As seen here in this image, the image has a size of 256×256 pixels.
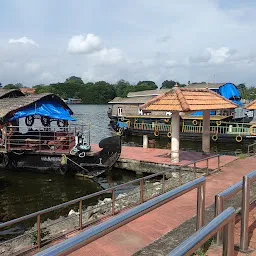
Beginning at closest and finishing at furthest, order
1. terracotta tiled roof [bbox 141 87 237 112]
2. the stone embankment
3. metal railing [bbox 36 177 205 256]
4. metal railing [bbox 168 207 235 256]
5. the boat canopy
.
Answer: metal railing [bbox 36 177 205 256] → metal railing [bbox 168 207 235 256] → the stone embankment → terracotta tiled roof [bbox 141 87 237 112] → the boat canopy

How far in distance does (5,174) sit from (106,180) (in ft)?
16.9

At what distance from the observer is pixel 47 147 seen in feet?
54.8

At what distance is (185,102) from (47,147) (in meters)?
7.48

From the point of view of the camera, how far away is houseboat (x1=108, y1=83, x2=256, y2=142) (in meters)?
28.2

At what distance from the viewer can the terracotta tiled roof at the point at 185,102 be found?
43.6ft

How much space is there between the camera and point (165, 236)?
5.55m

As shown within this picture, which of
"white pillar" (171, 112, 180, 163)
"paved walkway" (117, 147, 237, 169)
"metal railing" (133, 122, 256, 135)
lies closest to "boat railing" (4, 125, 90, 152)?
"paved walkway" (117, 147, 237, 169)

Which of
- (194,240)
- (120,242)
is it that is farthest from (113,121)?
(194,240)

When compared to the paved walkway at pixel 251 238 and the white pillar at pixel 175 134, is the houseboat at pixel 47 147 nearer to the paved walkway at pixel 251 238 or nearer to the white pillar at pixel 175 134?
the white pillar at pixel 175 134

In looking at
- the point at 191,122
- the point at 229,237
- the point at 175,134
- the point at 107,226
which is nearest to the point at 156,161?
the point at 175,134

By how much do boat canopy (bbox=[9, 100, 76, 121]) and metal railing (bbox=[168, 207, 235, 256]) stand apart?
45.8ft

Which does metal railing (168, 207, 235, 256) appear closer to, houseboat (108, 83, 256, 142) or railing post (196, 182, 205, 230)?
railing post (196, 182, 205, 230)

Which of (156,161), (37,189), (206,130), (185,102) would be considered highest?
(185,102)

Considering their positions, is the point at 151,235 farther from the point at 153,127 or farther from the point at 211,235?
the point at 153,127
